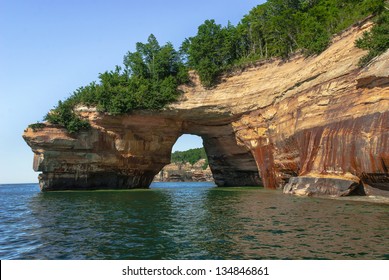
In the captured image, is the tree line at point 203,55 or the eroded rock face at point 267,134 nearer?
the eroded rock face at point 267,134

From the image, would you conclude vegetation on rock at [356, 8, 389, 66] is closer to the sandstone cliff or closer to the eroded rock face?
the eroded rock face

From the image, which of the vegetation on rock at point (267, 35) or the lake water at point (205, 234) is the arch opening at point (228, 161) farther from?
the lake water at point (205, 234)

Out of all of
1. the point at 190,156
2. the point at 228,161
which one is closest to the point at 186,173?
the point at 190,156

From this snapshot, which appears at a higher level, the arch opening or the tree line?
the tree line

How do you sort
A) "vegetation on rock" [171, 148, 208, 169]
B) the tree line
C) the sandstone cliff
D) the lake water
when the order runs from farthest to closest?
"vegetation on rock" [171, 148, 208, 169] < the sandstone cliff < the tree line < the lake water

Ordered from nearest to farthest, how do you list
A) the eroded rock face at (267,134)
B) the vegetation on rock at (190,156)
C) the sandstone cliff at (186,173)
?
the eroded rock face at (267,134) < the sandstone cliff at (186,173) < the vegetation on rock at (190,156)

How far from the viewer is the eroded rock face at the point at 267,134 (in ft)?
71.7

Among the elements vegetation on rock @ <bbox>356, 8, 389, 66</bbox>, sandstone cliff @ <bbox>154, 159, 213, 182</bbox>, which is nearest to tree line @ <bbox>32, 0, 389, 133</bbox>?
vegetation on rock @ <bbox>356, 8, 389, 66</bbox>

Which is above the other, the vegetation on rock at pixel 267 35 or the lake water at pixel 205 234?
the vegetation on rock at pixel 267 35

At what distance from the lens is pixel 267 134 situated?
3700 centimetres

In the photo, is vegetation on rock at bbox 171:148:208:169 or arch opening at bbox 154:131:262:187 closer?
arch opening at bbox 154:131:262:187

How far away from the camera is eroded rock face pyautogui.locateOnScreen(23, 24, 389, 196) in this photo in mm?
21844

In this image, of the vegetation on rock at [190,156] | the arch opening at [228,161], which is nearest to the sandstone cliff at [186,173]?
the vegetation on rock at [190,156]

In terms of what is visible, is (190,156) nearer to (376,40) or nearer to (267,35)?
(267,35)
